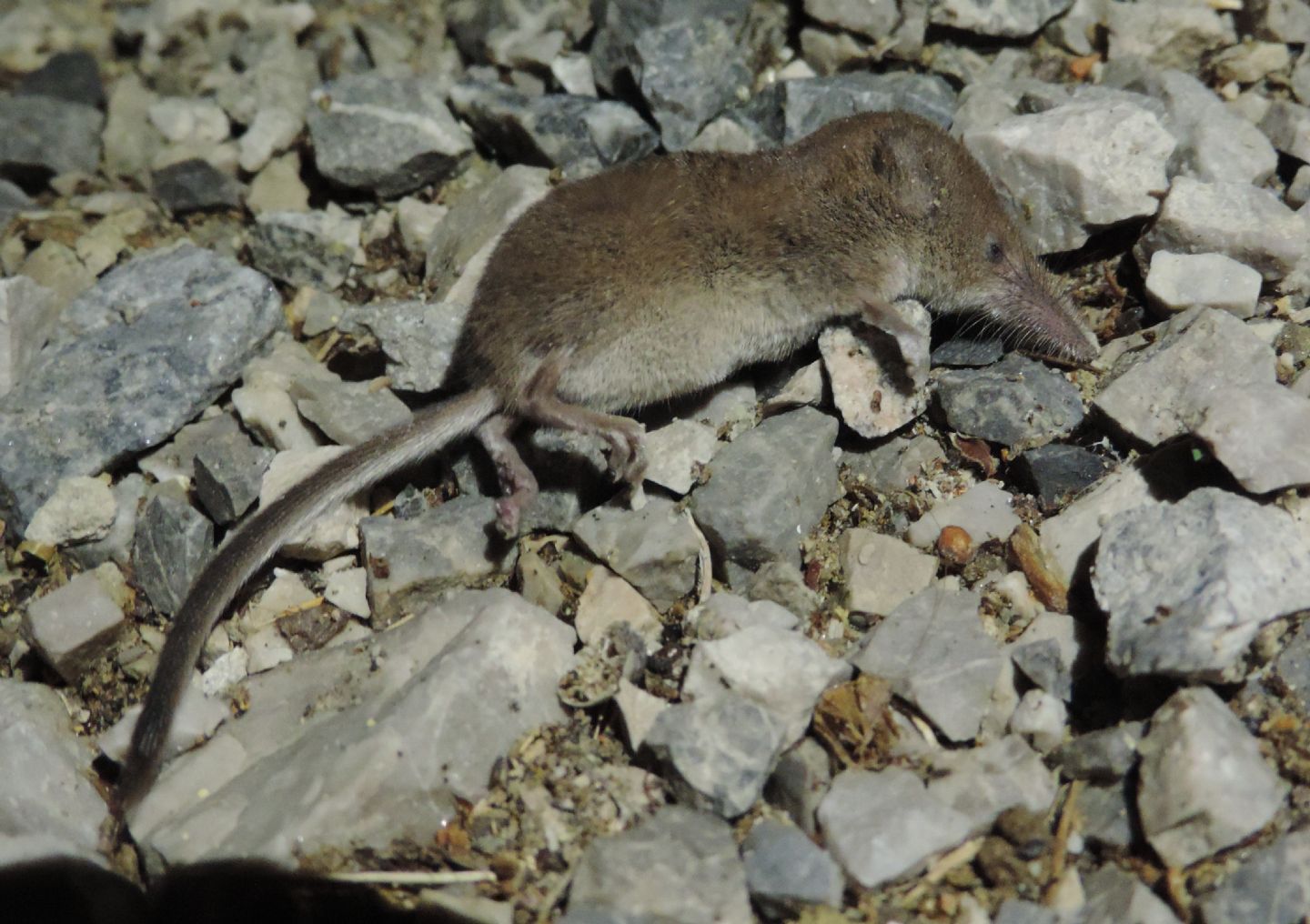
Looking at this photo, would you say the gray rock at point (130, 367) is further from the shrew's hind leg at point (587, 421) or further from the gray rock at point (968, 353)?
the gray rock at point (968, 353)

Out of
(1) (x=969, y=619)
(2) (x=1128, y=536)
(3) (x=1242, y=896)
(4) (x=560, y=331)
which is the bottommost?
(3) (x=1242, y=896)

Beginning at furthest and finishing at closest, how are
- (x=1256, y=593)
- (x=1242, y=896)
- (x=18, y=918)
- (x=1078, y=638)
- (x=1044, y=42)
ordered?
(x=1044, y=42)
(x=1078, y=638)
(x=18, y=918)
(x=1256, y=593)
(x=1242, y=896)

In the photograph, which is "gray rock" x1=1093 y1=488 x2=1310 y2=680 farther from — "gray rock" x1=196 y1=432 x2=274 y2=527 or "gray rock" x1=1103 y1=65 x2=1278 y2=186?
"gray rock" x1=196 y1=432 x2=274 y2=527

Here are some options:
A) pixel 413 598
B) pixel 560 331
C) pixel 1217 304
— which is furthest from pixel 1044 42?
pixel 413 598

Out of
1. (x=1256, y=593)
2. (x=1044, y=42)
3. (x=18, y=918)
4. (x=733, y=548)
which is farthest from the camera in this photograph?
(x=1044, y=42)

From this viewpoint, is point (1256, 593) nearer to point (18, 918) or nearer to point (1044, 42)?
point (1044, 42)

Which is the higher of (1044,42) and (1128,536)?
(1044,42)
